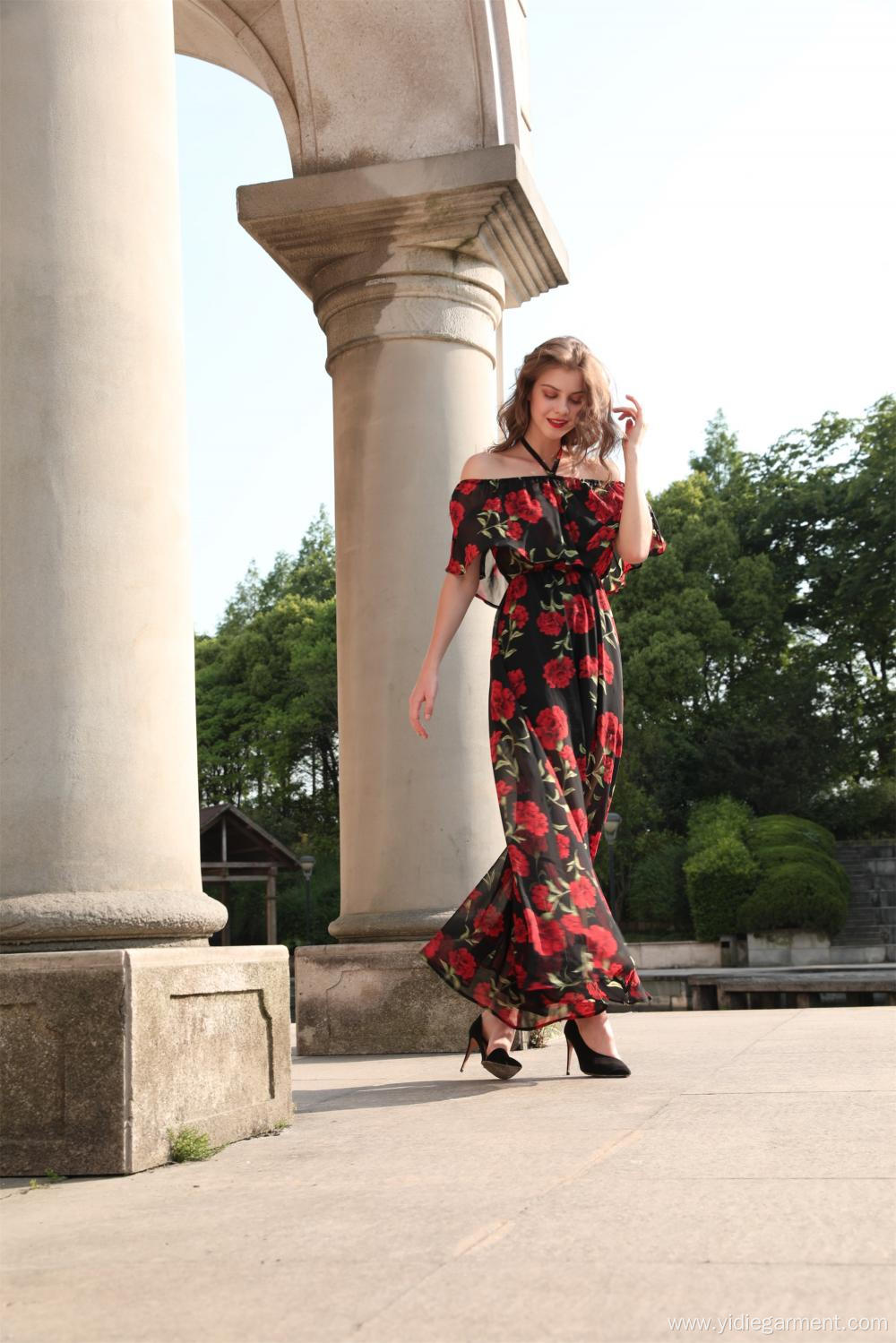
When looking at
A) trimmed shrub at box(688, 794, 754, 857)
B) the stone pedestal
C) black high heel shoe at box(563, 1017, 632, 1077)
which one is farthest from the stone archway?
trimmed shrub at box(688, 794, 754, 857)

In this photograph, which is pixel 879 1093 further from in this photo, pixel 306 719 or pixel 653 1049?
pixel 306 719

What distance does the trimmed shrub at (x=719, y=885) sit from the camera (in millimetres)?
39062

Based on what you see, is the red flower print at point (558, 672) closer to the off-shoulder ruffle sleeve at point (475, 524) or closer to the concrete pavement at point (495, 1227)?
the off-shoulder ruffle sleeve at point (475, 524)

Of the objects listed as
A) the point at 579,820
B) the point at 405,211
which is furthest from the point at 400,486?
the point at 579,820

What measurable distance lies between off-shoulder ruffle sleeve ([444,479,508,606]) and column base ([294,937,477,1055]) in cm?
213

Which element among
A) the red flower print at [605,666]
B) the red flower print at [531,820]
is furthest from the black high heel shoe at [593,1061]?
the red flower print at [605,666]

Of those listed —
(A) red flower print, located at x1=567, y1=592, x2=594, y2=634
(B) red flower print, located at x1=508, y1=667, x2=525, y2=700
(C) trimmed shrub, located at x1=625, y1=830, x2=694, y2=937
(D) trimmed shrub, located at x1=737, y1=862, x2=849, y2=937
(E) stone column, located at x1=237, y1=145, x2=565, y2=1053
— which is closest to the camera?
(B) red flower print, located at x1=508, y1=667, x2=525, y2=700

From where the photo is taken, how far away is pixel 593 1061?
512cm

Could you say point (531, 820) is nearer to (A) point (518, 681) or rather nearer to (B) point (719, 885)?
(A) point (518, 681)

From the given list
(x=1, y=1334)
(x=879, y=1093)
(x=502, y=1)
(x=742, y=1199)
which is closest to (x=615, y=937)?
(x=879, y=1093)

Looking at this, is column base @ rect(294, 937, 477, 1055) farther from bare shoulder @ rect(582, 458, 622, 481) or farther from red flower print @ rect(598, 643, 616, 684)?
bare shoulder @ rect(582, 458, 622, 481)

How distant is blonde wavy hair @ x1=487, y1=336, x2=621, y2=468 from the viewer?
5480mm

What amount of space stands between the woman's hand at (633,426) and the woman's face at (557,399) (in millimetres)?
183

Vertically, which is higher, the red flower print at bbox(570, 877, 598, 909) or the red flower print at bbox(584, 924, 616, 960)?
the red flower print at bbox(570, 877, 598, 909)
